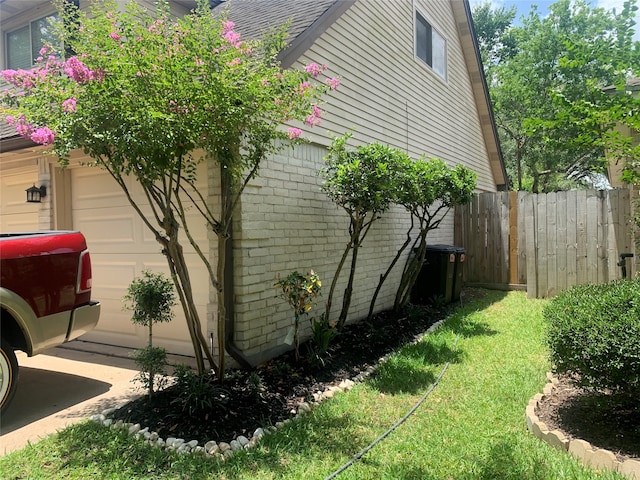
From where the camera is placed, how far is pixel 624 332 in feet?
8.96

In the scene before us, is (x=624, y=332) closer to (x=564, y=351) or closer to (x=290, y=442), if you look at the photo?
(x=564, y=351)

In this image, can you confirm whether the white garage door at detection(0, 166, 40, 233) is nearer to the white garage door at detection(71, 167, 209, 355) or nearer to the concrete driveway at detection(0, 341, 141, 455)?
the white garage door at detection(71, 167, 209, 355)

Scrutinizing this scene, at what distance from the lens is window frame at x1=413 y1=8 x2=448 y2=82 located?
30.1ft

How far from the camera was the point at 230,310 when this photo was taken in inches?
175

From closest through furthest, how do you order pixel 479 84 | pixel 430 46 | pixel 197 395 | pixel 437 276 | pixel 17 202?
pixel 197 395
pixel 17 202
pixel 437 276
pixel 430 46
pixel 479 84

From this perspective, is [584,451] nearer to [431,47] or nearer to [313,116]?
[313,116]

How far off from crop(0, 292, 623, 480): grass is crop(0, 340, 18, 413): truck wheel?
2.09 feet

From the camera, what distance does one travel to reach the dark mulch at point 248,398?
10.8 ft

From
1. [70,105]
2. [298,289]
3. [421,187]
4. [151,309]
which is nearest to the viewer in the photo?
[70,105]

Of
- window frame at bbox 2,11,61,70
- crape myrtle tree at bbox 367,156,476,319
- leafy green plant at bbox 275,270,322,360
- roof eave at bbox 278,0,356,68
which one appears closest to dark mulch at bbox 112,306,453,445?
leafy green plant at bbox 275,270,322,360

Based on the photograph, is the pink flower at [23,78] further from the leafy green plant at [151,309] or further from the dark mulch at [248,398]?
the dark mulch at [248,398]

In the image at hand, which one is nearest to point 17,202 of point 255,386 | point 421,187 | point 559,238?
point 255,386

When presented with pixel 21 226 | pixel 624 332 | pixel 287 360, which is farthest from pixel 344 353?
pixel 21 226

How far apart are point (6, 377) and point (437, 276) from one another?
6.57 meters
